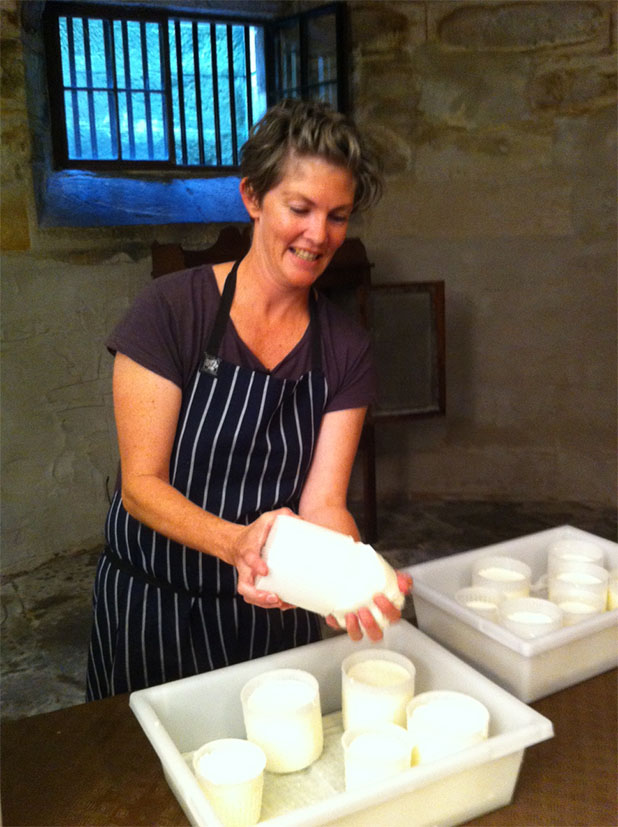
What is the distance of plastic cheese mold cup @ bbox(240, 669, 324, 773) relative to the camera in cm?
114

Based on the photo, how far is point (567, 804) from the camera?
3.61 feet

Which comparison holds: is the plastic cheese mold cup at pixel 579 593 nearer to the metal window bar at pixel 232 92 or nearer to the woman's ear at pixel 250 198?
the woman's ear at pixel 250 198

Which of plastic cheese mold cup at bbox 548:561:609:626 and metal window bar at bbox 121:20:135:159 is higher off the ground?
metal window bar at bbox 121:20:135:159

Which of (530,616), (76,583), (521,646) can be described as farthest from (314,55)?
(521,646)

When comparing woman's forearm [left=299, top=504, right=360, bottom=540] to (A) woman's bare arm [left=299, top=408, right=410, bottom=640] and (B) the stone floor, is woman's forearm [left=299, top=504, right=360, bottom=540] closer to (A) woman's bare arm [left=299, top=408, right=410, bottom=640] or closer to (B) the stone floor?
(A) woman's bare arm [left=299, top=408, right=410, bottom=640]

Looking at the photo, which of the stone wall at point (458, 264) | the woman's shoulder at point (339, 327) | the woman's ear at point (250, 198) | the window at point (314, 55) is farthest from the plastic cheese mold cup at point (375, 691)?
the window at point (314, 55)

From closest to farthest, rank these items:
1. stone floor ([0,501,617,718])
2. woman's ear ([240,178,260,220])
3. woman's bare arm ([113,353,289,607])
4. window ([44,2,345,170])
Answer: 1. woman's bare arm ([113,353,289,607])
2. woman's ear ([240,178,260,220])
3. stone floor ([0,501,617,718])
4. window ([44,2,345,170])

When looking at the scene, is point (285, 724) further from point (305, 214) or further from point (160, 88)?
point (160, 88)

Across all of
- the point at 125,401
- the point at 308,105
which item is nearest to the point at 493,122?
the point at 308,105

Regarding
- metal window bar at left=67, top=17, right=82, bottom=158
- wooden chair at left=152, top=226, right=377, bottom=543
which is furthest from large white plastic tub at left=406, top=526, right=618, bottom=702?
metal window bar at left=67, top=17, right=82, bottom=158

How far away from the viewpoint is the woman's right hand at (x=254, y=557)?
3.82 ft

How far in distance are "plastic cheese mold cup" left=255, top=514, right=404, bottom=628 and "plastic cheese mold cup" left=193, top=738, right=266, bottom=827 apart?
214 mm

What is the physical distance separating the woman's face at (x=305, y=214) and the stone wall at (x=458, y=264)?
245 centimetres

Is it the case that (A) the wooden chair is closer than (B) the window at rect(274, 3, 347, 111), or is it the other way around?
(A) the wooden chair
